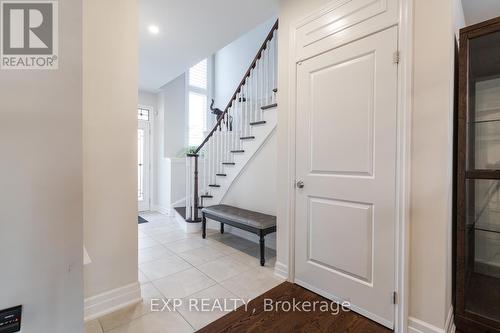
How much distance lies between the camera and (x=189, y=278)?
7.66ft

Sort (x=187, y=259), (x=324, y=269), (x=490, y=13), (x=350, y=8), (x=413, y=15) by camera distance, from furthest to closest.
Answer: (x=187, y=259)
(x=490, y=13)
(x=324, y=269)
(x=350, y=8)
(x=413, y=15)

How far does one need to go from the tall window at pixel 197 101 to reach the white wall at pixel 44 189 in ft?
16.3

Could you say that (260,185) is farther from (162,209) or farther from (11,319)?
(162,209)

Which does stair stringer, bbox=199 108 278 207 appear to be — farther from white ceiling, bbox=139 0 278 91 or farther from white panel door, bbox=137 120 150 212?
white panel door, bbox=137 120 150 212

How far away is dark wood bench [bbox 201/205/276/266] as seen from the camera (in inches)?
104

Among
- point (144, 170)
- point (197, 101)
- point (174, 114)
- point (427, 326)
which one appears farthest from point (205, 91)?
point (427, 326)

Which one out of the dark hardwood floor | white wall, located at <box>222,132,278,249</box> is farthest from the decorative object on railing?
the dark hardwood floor

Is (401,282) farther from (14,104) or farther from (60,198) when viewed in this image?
(14,104)

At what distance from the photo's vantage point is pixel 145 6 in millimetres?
2447

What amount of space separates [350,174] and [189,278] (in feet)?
5.79

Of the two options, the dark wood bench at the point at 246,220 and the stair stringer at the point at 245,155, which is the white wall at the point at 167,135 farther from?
the dark wood bench at the point at 246,220

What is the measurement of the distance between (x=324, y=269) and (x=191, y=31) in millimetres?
2961

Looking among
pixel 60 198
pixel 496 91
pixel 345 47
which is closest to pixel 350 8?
pixel 345 47

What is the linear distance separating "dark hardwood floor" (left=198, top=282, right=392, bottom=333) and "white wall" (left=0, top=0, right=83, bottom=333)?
3.77 feet
